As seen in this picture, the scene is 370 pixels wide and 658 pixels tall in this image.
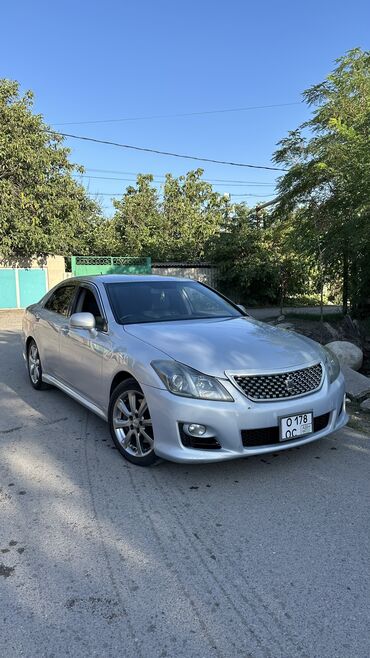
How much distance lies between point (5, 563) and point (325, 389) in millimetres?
2491

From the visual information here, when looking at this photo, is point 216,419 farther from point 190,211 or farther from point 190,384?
point 190,211

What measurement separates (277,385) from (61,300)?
317cm

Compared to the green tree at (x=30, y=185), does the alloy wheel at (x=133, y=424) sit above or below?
below

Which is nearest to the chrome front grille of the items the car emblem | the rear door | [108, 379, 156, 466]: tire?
the car emblem

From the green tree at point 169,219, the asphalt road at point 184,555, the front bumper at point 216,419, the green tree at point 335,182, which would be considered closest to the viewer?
the asphalt road at point 184,555

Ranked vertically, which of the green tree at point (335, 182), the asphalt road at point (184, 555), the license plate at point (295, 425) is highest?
the green tree at point (335, 182)

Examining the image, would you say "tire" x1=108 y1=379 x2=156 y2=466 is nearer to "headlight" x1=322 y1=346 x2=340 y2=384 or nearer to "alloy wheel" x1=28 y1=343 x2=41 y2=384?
"headlight" x1=322 y1=346 x2=340 y2=384

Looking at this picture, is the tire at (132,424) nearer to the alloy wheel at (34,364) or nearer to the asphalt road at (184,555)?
the asphalt road at (184,555)

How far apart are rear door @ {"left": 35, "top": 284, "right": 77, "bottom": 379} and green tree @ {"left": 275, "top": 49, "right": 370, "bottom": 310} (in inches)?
198

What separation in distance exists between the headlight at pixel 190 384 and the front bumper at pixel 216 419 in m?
0.04

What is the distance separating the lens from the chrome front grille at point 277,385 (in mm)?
3361

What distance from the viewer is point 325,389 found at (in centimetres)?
371

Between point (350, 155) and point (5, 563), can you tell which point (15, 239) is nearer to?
point (350, 155)

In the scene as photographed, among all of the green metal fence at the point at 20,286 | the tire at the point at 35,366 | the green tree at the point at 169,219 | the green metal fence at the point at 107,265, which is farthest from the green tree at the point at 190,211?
the tire at the point at 35,366
